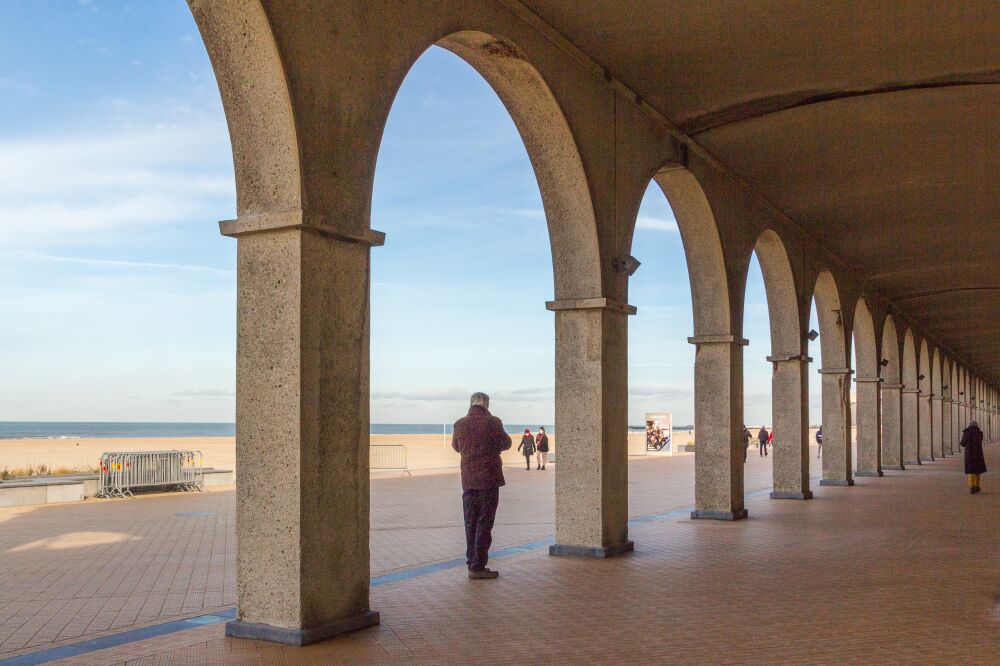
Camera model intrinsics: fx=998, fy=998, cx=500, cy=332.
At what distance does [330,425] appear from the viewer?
6.64m

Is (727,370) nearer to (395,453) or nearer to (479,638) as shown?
(479,638)

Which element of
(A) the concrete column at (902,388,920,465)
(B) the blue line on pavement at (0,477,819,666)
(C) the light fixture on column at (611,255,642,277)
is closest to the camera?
(B) the blue line on pavement at (0,477,819,666)

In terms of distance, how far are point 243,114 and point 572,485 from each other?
5.54 meters

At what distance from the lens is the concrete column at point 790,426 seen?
17906mm

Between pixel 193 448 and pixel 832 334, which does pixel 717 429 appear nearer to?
pixel 832 334

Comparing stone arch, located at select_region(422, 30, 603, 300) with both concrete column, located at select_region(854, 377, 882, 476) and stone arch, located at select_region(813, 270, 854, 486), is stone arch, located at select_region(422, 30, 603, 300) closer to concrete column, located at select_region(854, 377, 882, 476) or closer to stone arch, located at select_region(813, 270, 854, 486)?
stone arch, located at select_region(813, 270, 854, 486)

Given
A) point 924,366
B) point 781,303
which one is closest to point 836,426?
point 781,303

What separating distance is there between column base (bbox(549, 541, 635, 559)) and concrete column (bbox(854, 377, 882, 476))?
16570 millimetres

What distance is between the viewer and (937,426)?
38.5 metres

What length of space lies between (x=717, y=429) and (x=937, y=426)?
91.8ft

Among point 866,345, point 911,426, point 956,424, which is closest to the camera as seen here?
point 866,345

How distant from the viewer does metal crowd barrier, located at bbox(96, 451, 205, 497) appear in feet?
63.0

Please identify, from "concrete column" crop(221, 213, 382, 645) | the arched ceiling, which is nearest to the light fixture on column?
the arched ceiling

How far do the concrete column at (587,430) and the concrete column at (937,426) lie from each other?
2954 cm
